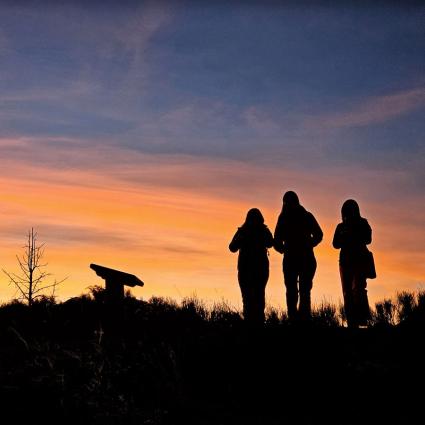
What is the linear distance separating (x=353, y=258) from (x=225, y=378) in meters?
4.90

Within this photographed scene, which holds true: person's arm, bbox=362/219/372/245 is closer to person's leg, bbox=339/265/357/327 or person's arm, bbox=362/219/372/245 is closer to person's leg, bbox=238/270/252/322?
person's leg, bbox=339/265/357/327

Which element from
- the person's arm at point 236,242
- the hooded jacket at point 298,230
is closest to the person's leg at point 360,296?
the hooded jacket at point 298,230

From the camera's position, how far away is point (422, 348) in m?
9.98

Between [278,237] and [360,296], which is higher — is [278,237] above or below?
above

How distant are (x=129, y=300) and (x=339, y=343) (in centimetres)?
729

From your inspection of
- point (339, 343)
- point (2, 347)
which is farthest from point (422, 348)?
point (2, 347)

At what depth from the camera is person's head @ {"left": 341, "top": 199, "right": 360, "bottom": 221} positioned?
12.9 meters

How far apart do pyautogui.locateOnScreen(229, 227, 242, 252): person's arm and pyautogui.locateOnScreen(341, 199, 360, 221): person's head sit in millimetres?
2135

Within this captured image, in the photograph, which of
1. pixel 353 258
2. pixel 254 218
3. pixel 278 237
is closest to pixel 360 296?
pixel 353 258

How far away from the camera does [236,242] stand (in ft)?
44.8

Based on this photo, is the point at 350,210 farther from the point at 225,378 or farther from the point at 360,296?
the point at 225,378

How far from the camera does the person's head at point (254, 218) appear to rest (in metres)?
13.5

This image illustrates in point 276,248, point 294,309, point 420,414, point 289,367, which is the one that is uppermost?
point 276,248

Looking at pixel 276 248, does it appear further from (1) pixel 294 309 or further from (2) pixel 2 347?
(2) pixel 2 347
